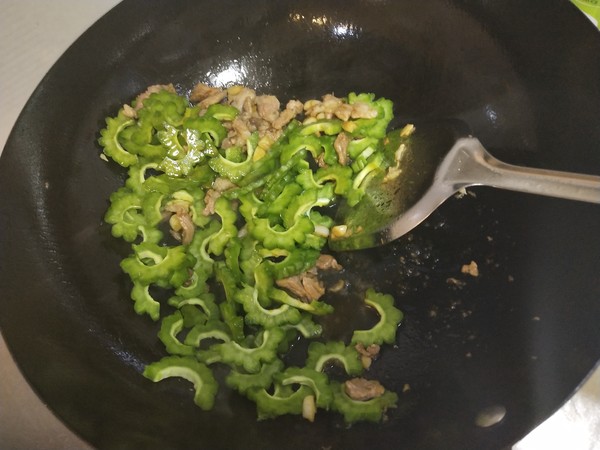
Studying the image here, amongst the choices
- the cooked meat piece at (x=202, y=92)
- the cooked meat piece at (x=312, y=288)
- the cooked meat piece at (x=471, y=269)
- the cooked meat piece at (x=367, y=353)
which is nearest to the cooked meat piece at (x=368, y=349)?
the cooked meat piece at (x=367, y=353)

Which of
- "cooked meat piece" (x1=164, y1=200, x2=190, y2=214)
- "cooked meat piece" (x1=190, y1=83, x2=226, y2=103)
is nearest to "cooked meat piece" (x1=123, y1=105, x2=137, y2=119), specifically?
"cooked meat piece" (x1=190, y1=83, x2=226, y2=103)

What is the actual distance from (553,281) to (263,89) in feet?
4.43

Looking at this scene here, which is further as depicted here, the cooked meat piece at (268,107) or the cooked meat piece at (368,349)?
the cooked meat piece at (268,107)

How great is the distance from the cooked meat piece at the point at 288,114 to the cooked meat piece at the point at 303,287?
2.12 ft

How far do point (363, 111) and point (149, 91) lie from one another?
86 cm

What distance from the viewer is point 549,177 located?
1443 millimetres

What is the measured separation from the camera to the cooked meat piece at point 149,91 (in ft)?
6.72

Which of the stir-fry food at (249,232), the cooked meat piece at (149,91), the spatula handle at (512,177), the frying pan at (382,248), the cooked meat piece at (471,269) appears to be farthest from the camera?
the cooked meat piece at (149,91)

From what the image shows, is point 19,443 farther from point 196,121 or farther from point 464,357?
point 464,357

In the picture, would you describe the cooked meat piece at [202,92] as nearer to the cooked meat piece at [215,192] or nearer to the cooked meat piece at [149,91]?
the cooked meat piece at [149,91]

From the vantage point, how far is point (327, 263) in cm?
189

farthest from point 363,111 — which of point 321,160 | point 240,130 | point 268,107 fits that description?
point 240,130

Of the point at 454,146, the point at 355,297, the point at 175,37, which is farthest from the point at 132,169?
the point at 454,146

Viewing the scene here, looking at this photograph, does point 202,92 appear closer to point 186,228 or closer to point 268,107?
point 268,107
